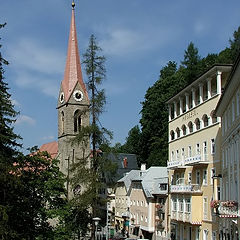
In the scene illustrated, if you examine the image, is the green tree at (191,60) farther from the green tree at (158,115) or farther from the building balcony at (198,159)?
the building balcony at (198,159)

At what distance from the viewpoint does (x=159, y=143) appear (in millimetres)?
78250

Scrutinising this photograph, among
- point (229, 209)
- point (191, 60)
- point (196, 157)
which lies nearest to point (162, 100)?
point (191, 60)

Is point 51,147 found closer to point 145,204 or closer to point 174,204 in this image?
point 145,204

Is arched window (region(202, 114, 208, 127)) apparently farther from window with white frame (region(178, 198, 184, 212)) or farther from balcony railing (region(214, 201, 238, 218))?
balcony railing (region(214, 201, 238, 218))

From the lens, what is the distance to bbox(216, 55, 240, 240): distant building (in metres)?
29.9

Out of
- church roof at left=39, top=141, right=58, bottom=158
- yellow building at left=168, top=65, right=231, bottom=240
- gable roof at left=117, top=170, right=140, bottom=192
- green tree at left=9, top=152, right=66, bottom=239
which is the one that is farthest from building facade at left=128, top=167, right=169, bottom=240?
church roof at left=39, top=141, right=58, bottom=158

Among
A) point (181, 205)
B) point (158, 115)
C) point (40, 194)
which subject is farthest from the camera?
point (158, 115)

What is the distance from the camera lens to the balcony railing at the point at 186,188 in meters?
43.1

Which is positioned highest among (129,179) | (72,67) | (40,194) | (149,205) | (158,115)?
(72,67)

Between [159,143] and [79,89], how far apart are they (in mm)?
16013

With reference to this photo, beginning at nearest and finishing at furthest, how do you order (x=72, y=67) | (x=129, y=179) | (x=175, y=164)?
(x=175, y=164) < (x=72, y=67) < (x=129, y=179)

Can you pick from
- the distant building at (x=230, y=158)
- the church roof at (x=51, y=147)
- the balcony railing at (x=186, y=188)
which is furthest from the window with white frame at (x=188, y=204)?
the church roof at (x=51, y=147)

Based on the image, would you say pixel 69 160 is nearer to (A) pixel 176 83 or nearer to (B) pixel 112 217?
(B) pixel 112 217

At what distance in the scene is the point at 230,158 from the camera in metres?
33.7
